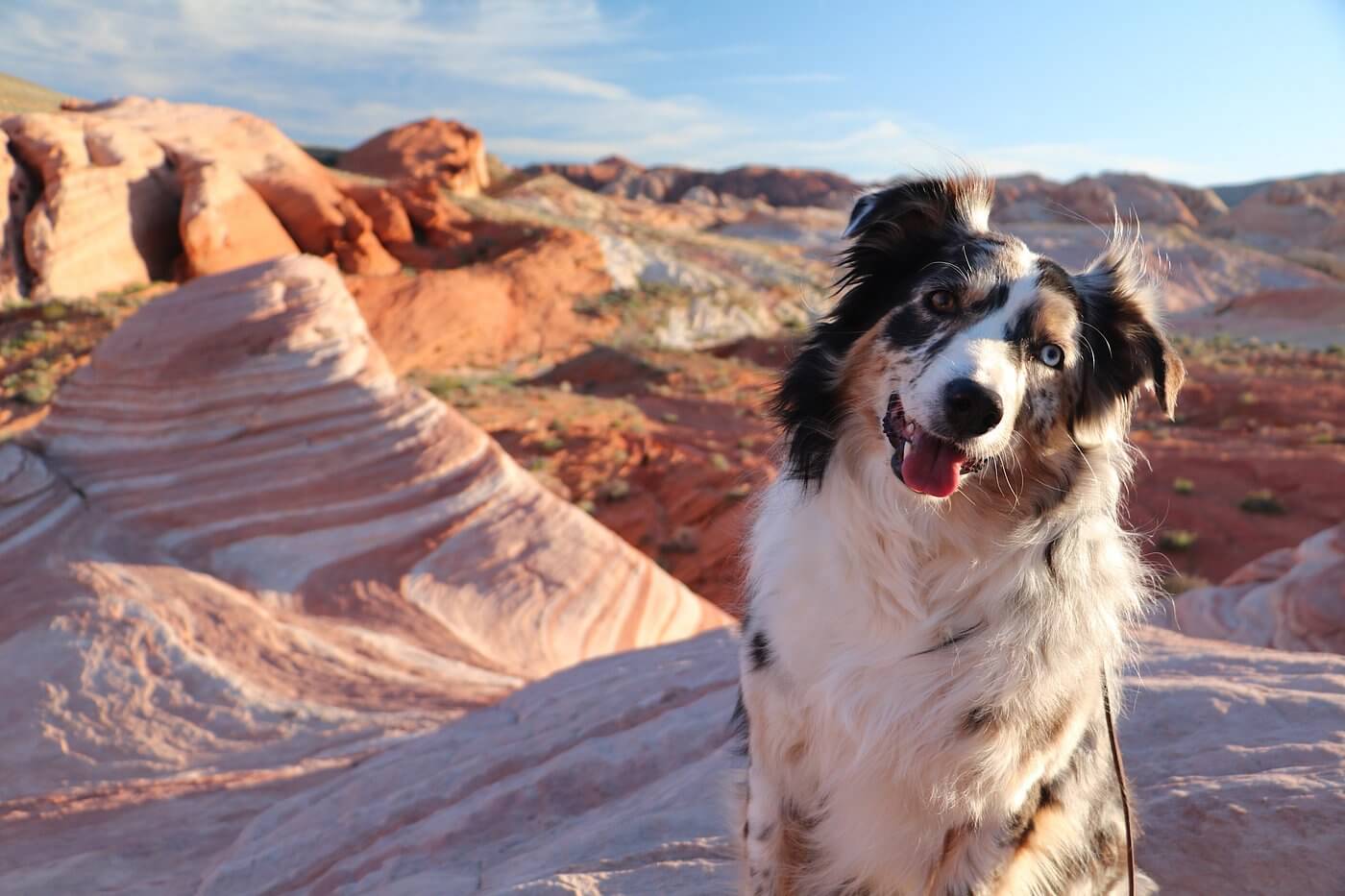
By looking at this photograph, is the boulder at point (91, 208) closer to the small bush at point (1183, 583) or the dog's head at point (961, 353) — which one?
the small bush at point (1183, 583)

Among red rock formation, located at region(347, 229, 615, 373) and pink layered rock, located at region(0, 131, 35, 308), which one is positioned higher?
pink layered rock, located at region(0, 131, 35, 308)

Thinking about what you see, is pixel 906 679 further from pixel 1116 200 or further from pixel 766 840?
pixel 1116 200

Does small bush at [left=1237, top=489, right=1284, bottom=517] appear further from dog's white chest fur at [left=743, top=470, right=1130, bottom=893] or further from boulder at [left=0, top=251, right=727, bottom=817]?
dog's white chest fur at [left=743, top=470, right=1130, bottom=893]

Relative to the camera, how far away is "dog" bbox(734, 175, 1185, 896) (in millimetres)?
2533

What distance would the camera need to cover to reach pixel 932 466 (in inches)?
97.8

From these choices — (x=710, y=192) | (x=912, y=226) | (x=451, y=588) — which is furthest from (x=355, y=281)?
(x=710, y=192)

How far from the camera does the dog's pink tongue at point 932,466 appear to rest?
247cm

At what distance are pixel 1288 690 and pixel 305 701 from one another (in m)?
5.40

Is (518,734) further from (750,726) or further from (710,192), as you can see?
(710,192)

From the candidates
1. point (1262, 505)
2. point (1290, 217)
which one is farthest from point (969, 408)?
point (1290, 217)

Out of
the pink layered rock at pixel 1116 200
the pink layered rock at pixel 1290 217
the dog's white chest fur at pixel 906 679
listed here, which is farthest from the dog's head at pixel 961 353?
the pink layered rock at pixel 1290 217

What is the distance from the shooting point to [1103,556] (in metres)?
2.68

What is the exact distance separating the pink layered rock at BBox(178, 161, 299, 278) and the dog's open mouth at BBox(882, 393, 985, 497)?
84.7ft

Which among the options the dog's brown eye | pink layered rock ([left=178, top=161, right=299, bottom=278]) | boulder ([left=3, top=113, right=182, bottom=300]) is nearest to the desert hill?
the dog's brown eye
